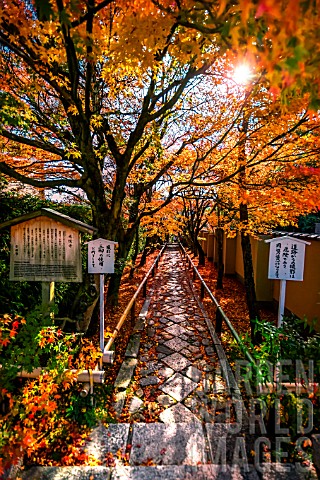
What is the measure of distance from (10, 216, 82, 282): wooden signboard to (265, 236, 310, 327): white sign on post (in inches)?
131

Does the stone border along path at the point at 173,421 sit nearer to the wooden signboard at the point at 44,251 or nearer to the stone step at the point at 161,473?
the stone step at the point at 161,473

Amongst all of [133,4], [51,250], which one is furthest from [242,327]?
[133,4]

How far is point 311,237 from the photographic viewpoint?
24.5ft

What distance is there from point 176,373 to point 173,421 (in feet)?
4.62

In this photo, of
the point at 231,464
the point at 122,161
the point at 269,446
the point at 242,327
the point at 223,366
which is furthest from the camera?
the point at 242,327

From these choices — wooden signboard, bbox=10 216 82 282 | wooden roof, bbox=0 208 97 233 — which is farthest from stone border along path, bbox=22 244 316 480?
wooden roof, bbox=0 208 97 233

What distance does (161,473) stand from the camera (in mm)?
2977

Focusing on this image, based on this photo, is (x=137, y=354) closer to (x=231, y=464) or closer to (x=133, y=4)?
(x=231, y=464)

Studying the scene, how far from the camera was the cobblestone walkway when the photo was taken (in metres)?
4.29

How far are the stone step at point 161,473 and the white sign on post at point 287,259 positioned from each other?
248cm

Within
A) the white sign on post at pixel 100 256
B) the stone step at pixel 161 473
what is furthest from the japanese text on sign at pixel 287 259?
the white sign on post at pixel 100 256

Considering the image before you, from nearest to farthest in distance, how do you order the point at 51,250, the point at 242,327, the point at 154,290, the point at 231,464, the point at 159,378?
the point at 231,464 < the point at 51,250 < the point at 159,378 < the point at 242,327 < the point at 154,290

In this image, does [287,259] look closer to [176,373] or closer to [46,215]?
[176,373]

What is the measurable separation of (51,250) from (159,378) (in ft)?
10.1
